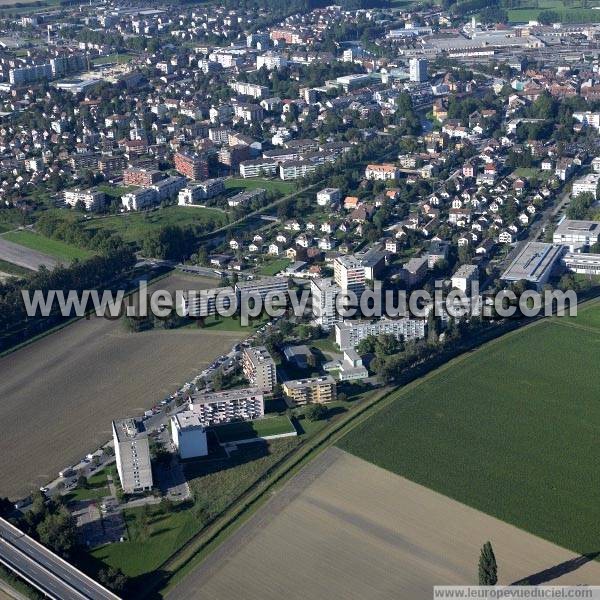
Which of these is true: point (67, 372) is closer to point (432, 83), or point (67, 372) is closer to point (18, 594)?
point (18, 594)

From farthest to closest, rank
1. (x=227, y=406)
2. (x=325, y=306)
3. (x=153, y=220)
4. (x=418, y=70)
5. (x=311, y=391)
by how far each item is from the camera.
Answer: (x=418, y=70) → (x=153, y=220) → (x=325, y=306) → (x=311, y=391) → (x=227, y=406)

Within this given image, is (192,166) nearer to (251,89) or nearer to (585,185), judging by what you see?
(251,89)

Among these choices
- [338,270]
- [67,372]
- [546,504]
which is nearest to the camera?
[546,504]

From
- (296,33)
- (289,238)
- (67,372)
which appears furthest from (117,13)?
(67,372)

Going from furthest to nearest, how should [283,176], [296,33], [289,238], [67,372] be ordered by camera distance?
[296,33], [283,176], [289,238], [67,372]

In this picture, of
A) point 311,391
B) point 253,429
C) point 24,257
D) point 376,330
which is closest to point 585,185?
point 376,330

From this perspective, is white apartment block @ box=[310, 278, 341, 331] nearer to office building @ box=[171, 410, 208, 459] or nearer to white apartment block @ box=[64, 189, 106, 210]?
office building @ box=[171, 410, 208, 459]

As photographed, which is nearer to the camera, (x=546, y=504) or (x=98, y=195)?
(x=546, y=504)
